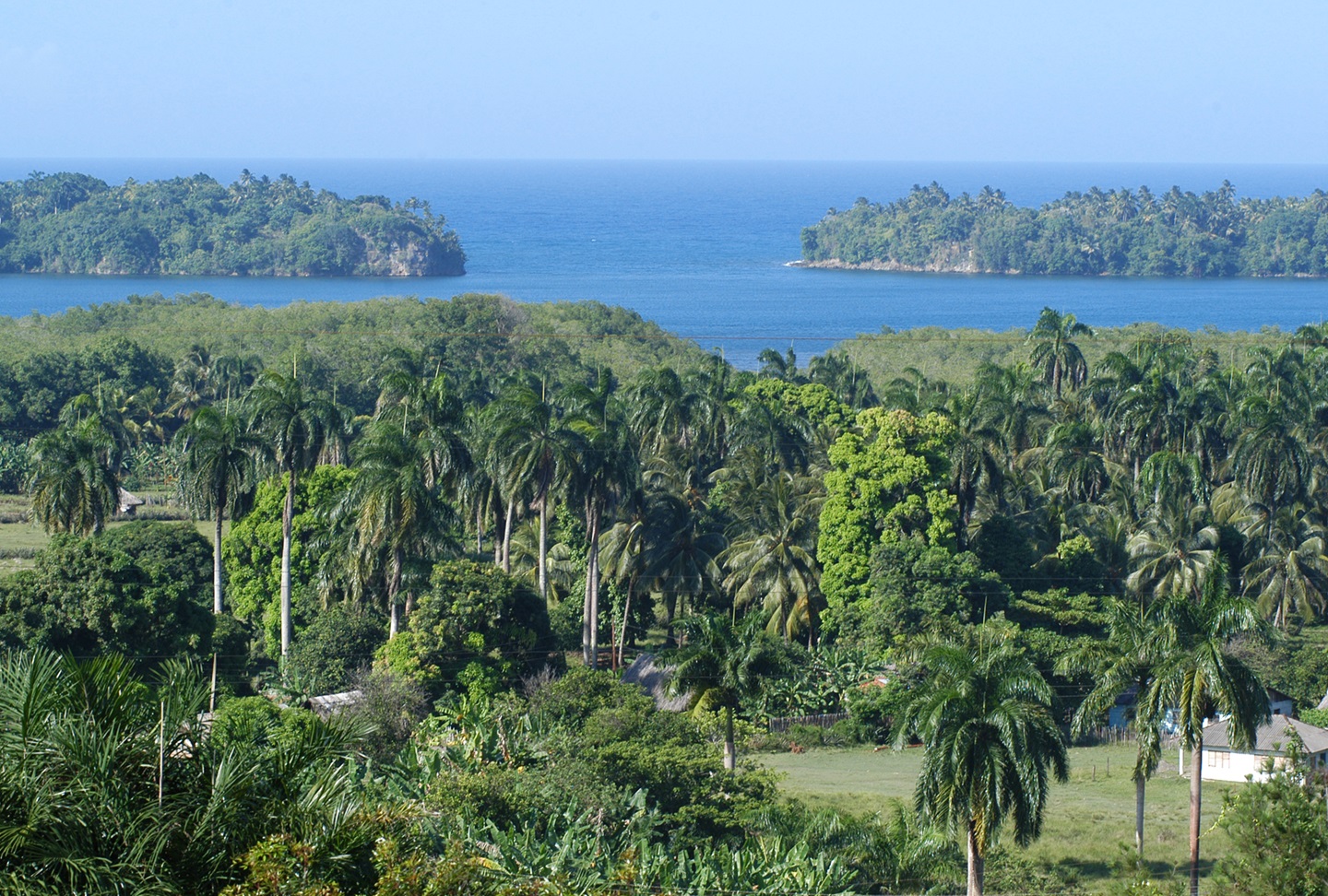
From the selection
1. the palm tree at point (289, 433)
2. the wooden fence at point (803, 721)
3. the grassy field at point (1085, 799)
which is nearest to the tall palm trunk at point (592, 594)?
the wooden fence at point (803, 721)

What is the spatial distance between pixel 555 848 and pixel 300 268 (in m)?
179

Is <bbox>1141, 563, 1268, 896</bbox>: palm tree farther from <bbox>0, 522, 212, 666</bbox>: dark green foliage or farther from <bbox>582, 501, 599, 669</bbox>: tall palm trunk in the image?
<bbox>0, 522, 212, 666</bbox>: dark green foliage

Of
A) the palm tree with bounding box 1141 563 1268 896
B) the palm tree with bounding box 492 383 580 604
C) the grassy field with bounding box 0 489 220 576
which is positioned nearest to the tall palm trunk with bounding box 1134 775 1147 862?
the palm tree with bounding box 1141 563 1268 896

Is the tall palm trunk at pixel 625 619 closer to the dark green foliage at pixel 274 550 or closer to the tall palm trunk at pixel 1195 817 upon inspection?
the dark green foliage at pixel 274 550

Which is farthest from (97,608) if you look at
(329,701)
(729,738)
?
(729,738)

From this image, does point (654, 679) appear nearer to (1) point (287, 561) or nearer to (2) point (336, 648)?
(2) point (336, 648)

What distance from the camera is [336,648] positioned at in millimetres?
40562

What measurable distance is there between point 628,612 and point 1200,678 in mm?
23662

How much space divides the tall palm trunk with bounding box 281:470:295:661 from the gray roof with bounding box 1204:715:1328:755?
24224 mm

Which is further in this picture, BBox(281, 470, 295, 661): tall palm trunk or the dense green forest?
BBox(281, 470, 295, 661): tall palm trunk

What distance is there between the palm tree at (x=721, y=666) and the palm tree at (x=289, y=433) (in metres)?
13.9

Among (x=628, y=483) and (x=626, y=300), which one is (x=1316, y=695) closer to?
(x=628, y=483)

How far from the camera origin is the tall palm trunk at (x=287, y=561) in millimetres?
43406

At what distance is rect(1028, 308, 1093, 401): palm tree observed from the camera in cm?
7275
